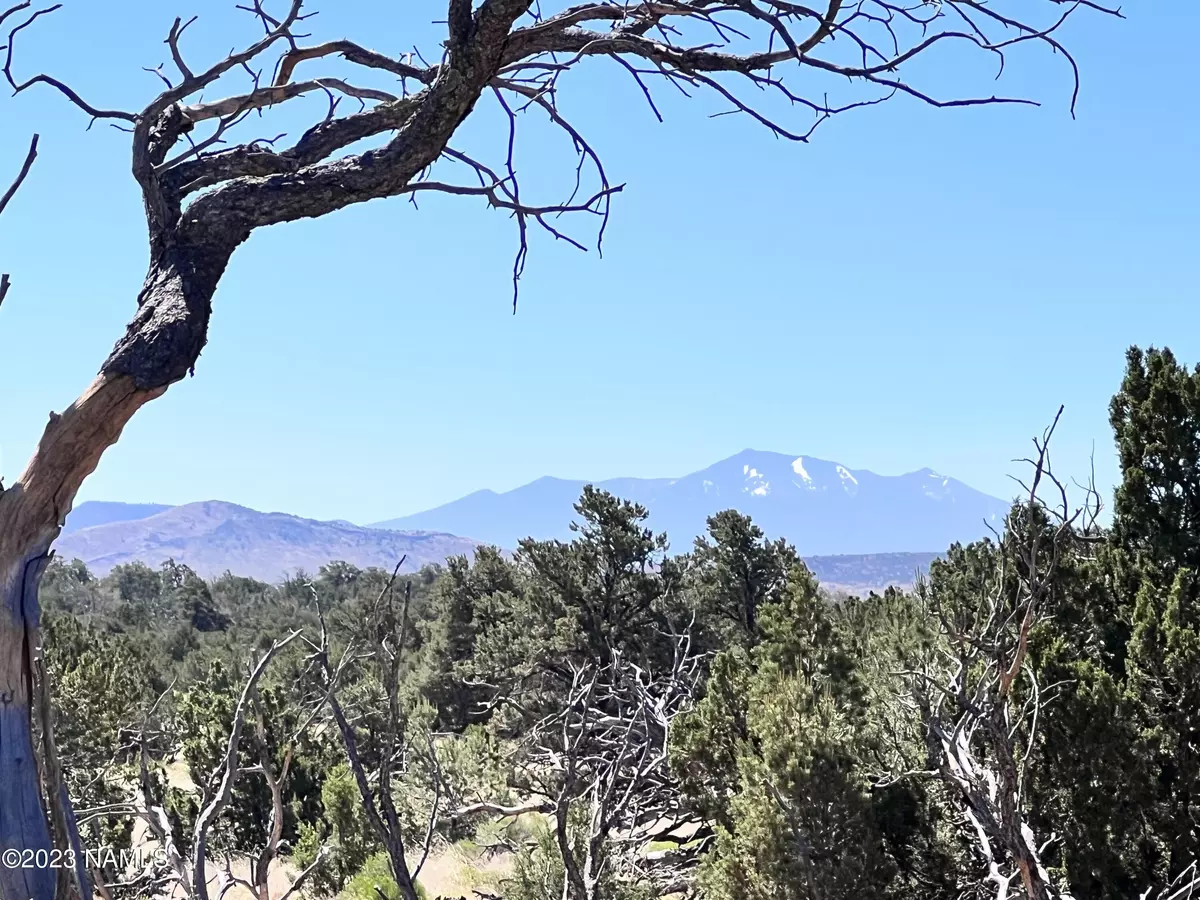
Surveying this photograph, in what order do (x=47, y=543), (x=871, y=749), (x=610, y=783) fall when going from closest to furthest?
(x=47, y=543)
(x=610, y=783)
(x=871, y=749)

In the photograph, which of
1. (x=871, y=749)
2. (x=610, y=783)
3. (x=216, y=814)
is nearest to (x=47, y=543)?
(x=216, y=814)

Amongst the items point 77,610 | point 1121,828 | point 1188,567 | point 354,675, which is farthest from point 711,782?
point 77,610

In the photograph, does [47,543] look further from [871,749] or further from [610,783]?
[871,749]

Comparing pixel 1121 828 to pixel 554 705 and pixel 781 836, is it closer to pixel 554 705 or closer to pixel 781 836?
pixel 781 836

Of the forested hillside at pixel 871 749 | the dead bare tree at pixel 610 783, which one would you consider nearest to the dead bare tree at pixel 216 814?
the forested hillside at pixel 871 749

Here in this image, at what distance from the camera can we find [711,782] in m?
10.9

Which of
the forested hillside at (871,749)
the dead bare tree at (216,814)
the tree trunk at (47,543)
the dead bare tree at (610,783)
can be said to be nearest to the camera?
the tree trunk at (47,543)

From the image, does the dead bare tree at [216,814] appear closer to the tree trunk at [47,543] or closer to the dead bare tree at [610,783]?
the tree trunk at [47,543]

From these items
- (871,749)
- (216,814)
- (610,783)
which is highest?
(216,814)

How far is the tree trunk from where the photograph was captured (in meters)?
1.86

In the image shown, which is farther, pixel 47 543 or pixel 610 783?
pixel 610 783

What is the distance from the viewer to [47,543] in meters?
1.97

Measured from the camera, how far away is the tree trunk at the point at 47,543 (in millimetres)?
1864

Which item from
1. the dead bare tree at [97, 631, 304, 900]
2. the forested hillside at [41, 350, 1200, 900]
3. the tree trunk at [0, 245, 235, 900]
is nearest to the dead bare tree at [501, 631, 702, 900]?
→ the forested hillside at [41, 350, 1200, 900]
